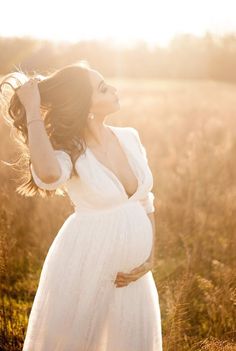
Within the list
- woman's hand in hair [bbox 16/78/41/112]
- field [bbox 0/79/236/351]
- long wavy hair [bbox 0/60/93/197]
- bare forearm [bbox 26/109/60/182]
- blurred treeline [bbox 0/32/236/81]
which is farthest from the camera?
blurred treeline [bbox 0/32/236/81]

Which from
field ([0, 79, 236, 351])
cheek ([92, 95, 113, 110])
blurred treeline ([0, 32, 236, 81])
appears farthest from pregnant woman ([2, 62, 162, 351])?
blurred treeline ([0, 32, 236, 81])

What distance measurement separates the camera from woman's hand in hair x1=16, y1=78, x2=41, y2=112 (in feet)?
7.02

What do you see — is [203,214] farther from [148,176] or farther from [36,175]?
[36,175]

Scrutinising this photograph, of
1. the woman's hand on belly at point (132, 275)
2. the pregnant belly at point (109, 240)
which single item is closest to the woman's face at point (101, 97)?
the pregnant belly at point (109, 240)

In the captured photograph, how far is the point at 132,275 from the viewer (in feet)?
7.32

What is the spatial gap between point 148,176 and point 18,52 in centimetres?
2309

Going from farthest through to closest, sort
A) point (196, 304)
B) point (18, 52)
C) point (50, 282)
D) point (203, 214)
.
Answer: point (18, 52) → point (203, 214) → point (196, 304) → point (50, 282)

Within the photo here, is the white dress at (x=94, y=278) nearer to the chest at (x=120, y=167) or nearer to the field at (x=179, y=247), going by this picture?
the chest at (x=120, y=167)

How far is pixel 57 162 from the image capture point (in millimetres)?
2072

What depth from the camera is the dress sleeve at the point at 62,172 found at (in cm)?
207

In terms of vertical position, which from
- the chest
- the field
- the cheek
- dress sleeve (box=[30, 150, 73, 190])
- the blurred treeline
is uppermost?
the cheek

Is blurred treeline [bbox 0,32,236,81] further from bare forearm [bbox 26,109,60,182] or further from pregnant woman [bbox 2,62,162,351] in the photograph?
bare forearm [bbox 26,109,60,182]

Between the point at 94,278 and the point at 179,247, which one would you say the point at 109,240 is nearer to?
the point at 94,278

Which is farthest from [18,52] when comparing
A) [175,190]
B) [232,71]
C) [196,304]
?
[196,304]
